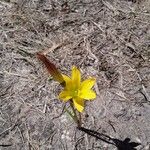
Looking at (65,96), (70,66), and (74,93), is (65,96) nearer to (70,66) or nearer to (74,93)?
(74,93)

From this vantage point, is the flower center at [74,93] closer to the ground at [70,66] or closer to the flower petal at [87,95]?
the flower petal at [87,95]

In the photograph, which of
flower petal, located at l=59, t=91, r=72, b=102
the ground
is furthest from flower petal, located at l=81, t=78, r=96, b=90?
the ground

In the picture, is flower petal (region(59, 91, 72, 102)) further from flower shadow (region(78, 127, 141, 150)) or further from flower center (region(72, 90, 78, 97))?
flower shadow (region(78, 127, 141, 150))

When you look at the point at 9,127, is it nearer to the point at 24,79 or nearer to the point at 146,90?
the point at 24,79

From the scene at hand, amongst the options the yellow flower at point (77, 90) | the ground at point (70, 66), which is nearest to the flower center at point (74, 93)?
the yellow flower at point (77, 90)

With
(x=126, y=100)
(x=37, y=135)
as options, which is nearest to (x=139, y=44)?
(x=126, y=100)
